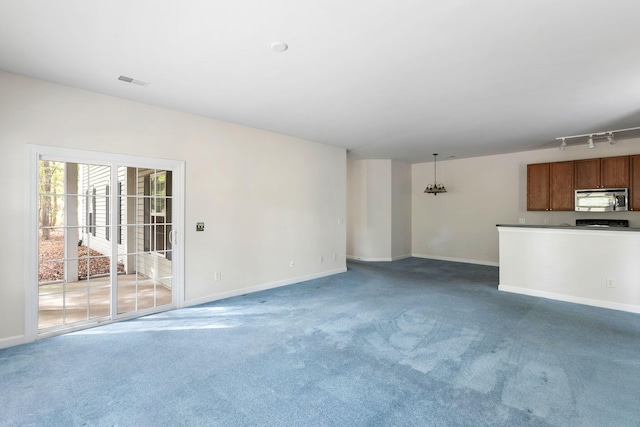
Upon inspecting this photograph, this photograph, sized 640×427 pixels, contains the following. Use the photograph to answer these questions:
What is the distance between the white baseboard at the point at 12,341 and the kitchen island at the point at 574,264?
657 centimetres

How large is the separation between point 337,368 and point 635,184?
6576mm

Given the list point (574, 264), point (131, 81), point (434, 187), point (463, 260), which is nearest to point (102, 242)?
point (131, 81)

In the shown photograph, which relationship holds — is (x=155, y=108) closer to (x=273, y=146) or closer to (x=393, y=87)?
(x=273, y=146)

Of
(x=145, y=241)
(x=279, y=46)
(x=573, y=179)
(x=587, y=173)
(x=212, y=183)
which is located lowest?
(x=145, y=241)

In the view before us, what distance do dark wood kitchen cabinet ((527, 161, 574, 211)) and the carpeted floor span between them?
275 cm

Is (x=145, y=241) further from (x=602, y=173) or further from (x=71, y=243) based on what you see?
(x=602, y=173)

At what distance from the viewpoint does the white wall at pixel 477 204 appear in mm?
6762

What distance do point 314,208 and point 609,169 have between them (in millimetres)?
5652

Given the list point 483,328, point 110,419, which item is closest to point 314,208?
point 483,328

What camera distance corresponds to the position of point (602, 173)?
586cm

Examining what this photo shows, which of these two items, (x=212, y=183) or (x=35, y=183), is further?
(x=212, y=183)

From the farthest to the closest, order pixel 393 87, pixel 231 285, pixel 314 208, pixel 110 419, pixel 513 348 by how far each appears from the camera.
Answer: pixel 314 208 < pixel 231 285 < pixel 393 87 < pixel 513 348 < pixel 110 419

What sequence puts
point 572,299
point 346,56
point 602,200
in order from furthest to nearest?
point 602,200 < point 572,299 < point 346,56

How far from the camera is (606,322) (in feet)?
12.5
